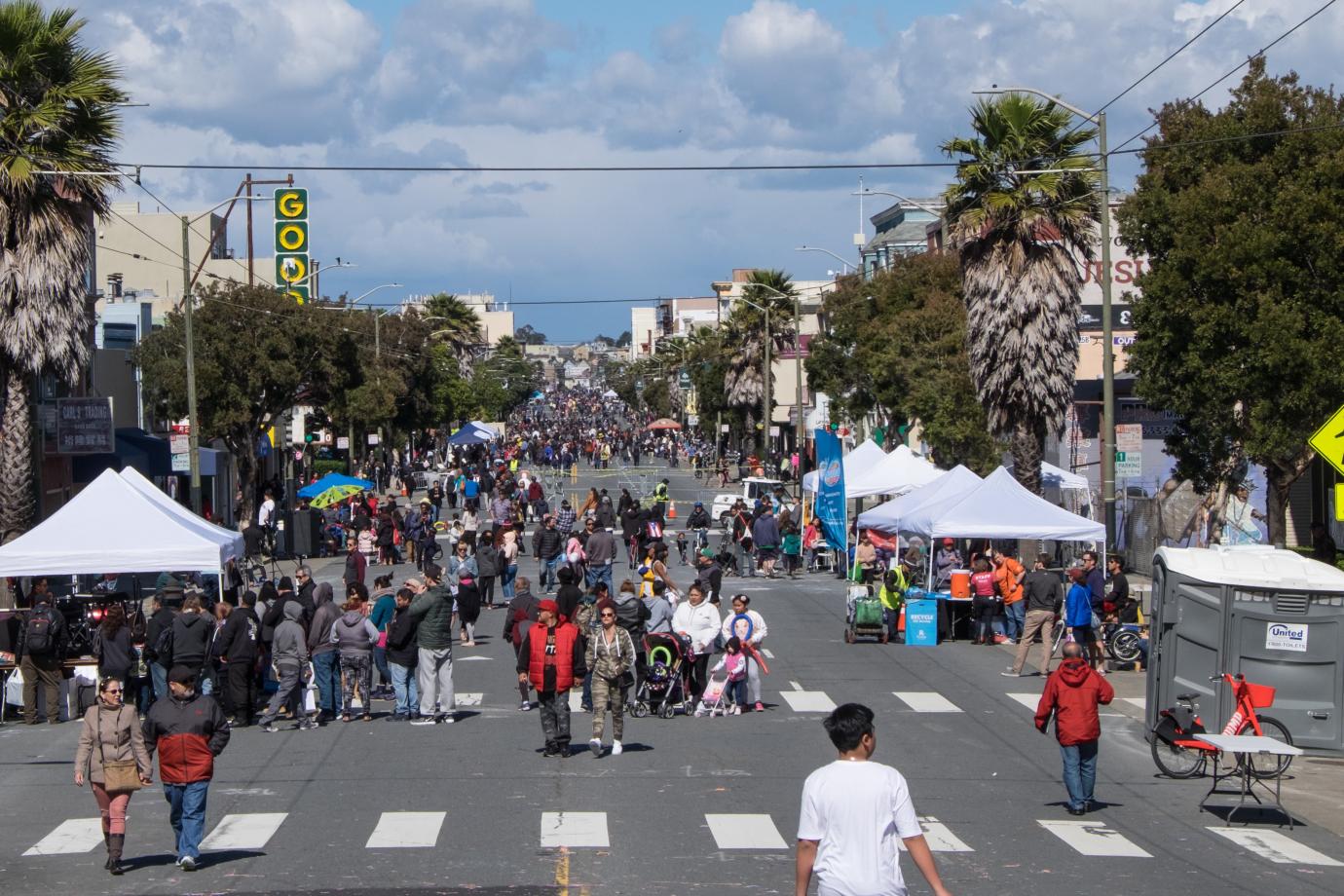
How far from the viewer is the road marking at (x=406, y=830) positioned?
1252 centimetres

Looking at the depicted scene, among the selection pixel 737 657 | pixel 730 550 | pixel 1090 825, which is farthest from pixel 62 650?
pixel 730 550

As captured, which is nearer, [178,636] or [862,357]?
[178,636]

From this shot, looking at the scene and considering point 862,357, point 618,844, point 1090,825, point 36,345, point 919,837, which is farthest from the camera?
point 862,357

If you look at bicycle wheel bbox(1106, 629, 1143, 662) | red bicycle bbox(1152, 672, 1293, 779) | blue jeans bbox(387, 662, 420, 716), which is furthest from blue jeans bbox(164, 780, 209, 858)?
bicycle wheel bbox(1106, 629, 1143, 662)

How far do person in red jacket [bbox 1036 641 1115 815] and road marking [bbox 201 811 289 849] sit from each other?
6.24 metres

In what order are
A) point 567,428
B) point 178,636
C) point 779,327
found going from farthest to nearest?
point 567,428 < point 779,327 < point 178,636

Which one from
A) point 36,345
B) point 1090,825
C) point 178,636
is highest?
point 36,345

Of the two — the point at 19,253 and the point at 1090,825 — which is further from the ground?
the point at 19,253

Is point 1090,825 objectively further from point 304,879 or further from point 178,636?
point 178,636

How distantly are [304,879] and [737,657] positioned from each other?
8343 mm

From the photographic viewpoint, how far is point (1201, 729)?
15562 millimetres

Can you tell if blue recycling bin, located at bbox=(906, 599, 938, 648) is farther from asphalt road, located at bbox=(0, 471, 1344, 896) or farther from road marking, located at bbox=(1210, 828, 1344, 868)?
road marking, located at bbox=(1210, 828, 1344, 868)

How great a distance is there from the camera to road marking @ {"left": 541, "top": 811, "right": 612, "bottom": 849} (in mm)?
12492

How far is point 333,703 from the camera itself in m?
18.7
